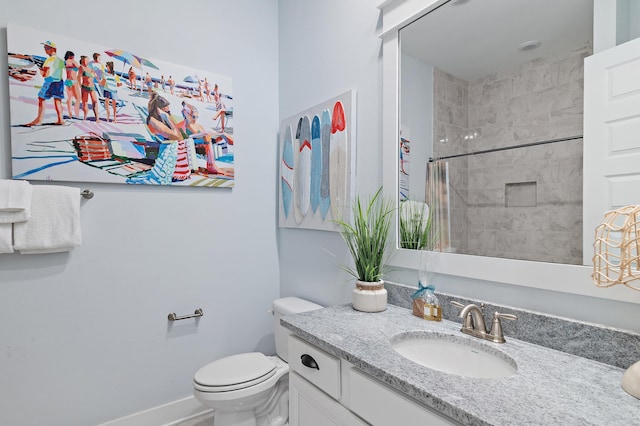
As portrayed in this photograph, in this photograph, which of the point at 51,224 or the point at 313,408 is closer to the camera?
the point at 313,408

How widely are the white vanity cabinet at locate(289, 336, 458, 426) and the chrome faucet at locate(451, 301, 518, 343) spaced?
38cm

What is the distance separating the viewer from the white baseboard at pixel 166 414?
68.0 inches

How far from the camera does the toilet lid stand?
1.47 m

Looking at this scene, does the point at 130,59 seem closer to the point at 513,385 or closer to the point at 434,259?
the point at 434,259

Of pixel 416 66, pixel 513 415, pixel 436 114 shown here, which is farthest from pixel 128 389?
pixel 416 66

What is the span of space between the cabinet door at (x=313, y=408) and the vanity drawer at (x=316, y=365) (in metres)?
0.03

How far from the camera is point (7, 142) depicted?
1.49m

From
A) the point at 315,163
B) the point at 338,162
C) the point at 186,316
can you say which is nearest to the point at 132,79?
the point at 315,163

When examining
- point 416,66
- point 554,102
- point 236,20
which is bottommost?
point 554,102

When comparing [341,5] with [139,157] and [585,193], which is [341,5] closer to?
[139,157]

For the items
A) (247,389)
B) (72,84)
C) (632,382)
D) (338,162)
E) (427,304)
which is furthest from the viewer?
(338,162)

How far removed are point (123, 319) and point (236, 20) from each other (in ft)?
6.25

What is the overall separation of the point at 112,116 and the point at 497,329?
1.95 meters

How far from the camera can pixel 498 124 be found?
1103 mm
